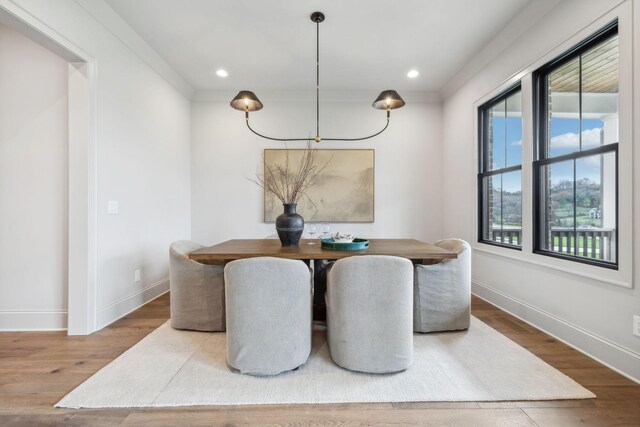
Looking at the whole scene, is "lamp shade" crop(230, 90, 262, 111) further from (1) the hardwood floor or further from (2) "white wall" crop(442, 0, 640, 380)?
(2) "white wall" crop(442, 0, 640, 380)

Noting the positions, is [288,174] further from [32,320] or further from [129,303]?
[32,320]

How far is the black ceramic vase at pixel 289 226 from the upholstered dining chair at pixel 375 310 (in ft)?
2.61

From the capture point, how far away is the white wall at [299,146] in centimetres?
441

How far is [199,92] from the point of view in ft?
14.4

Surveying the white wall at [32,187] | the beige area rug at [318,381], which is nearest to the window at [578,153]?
the beige area rug at [318,381]

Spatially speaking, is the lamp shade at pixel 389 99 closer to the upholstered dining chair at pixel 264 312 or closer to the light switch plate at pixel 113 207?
the upholstered dining chair at pixel 264 312

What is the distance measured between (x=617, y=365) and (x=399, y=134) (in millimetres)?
3443

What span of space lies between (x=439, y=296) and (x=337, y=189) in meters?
2.34

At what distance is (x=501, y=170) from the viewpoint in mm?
3217

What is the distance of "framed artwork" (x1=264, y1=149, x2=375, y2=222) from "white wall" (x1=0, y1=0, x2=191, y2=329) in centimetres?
137

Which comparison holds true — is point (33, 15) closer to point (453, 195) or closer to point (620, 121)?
point (620, 121)

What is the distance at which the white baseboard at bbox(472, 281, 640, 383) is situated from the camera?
1812 millimetres

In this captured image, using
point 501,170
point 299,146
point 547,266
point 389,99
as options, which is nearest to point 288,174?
point 299,146

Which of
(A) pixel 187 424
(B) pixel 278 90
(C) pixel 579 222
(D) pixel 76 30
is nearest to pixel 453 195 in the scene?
(C) pixel 579 222
